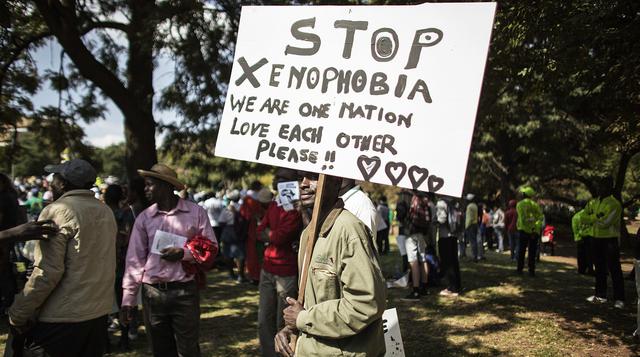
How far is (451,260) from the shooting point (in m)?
8.27

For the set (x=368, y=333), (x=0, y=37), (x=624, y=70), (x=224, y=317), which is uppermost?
(x=0, y=37)

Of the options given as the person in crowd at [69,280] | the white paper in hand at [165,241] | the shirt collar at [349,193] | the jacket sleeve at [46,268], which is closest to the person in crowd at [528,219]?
the shirt collar at [349,193]

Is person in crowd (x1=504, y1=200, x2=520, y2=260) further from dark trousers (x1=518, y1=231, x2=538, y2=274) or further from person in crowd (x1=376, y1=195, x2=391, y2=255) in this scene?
person in crowd (x1=376, y1=195, x2=391, y2=255)

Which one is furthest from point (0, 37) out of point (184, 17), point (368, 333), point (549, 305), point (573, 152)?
point (573, 152)

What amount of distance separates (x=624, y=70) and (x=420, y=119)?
377cm

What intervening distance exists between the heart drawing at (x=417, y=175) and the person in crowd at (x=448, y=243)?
6.31 m

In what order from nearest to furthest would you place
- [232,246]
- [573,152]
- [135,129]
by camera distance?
[135,129] < [232,246] < [573,152]

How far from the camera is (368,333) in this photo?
215cm

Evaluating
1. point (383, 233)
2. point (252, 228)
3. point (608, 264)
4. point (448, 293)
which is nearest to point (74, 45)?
point (252, 228)

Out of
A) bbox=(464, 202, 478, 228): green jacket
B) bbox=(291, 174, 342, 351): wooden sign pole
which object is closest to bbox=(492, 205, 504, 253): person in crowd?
bbox=(464, 202, 478, 228): green jacket

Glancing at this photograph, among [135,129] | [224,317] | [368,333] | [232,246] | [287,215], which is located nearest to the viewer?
[368,333]

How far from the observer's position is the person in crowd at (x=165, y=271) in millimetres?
3545

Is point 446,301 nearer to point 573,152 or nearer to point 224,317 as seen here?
point 224,317

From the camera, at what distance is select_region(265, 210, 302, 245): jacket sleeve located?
429cm
